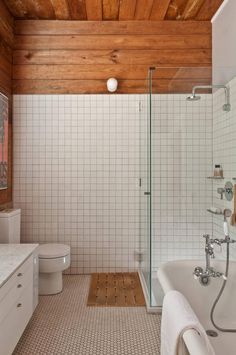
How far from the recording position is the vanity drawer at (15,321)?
1.57 meters

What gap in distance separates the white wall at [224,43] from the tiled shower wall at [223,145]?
18 cm

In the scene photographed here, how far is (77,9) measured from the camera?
300 cm

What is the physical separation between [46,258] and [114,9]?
2715 mm

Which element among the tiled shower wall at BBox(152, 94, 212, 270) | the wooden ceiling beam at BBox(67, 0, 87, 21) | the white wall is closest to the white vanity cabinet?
the tiled shower wall at BBox(152, 94, 212, 270)

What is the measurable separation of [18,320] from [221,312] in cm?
140

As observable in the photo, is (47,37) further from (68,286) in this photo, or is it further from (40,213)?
(68,286)

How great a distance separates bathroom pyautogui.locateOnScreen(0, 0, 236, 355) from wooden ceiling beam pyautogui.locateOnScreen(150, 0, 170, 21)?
0.02m

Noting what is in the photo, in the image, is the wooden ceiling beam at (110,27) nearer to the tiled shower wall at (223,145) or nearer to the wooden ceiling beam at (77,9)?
the wooden ceiling beam at (77,9)

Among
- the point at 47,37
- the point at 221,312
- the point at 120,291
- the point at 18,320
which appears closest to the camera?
the point at 18,320

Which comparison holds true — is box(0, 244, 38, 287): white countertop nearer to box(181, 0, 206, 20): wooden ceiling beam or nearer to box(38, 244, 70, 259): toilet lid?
box(38, 244, 70, 259): toilet lid

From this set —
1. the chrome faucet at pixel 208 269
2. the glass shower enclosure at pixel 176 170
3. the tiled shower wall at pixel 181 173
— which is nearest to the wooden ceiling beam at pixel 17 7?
the glass shower enclosure at pixel 176 170

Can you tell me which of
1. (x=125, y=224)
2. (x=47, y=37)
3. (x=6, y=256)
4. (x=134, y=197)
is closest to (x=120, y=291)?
(x=125, y=224)

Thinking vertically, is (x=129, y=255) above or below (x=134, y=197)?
below

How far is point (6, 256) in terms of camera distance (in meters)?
2.04
